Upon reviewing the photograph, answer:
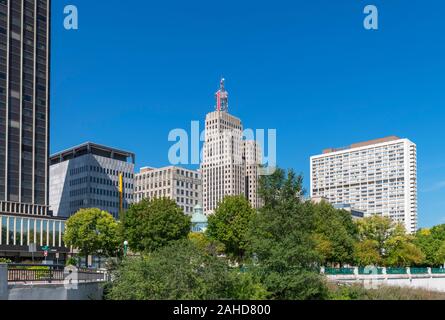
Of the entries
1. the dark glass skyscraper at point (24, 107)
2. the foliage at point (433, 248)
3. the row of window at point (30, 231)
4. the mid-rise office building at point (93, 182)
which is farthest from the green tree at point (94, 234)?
the mid-rise office building at point (93, 182)

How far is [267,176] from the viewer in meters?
58.9

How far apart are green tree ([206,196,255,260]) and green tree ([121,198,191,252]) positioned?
15.5ft

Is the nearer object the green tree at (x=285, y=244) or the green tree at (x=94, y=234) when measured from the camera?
the green tree at (x=285, y=244)

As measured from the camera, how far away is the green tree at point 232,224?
8788 cm

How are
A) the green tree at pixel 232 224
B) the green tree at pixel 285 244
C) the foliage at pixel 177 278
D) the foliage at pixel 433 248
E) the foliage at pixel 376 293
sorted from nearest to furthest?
the foliage at pixel 177 278
the green tree at pixel 285 244
the foliage at pixel 376 293
the green tree at pixel 232 224
the foliage at pixel 433 248

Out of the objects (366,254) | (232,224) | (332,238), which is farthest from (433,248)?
(232,224)

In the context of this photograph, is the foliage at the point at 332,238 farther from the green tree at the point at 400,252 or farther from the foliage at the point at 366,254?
the green tree at the point at 400,252

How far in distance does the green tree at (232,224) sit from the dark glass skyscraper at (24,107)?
189ft

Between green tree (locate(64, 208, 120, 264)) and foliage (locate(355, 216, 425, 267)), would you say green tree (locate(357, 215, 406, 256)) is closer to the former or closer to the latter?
foliage (locate(355, 216, 425, 267))

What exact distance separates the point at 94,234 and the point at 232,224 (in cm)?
2790

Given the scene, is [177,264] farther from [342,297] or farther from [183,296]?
[342,297]
